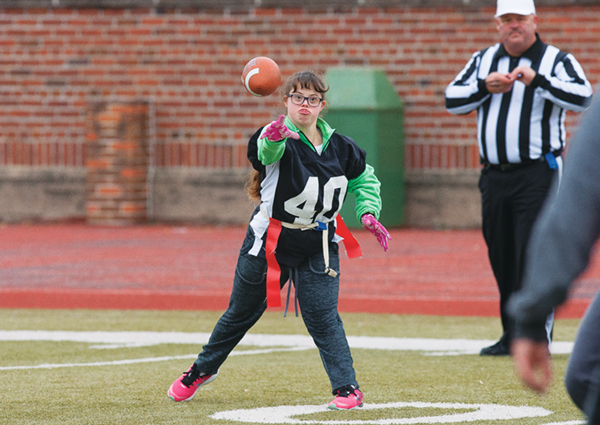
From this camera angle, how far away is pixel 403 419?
4949mm

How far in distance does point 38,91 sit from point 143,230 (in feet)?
9.09

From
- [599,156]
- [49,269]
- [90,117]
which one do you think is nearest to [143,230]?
[90,117]

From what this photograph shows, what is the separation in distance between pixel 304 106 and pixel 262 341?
2.82 meters

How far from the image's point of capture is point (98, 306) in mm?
9328

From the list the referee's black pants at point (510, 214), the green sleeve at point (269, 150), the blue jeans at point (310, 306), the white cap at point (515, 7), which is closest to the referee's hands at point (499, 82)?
the white cap at point (515, 7)

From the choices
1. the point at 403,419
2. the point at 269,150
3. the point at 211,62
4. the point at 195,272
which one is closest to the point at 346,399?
the point at 403,419

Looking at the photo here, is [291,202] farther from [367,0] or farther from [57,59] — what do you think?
[57,59]

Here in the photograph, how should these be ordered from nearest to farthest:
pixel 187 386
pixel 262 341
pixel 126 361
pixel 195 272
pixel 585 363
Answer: pixel 585 363
pixel 187 386
pixel 126 361
pixel 262 341
pixel 195 272

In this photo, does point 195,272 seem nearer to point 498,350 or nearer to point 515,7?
point 498,350

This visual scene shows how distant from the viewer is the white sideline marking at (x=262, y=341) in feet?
23.8

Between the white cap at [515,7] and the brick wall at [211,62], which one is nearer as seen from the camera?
the white cap at [515,7]

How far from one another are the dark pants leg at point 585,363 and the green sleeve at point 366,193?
104 inches

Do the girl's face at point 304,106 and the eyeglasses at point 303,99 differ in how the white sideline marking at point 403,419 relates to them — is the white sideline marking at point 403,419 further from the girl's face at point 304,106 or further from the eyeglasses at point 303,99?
the eyeglasses at point 303,99

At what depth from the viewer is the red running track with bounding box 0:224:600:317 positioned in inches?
362
